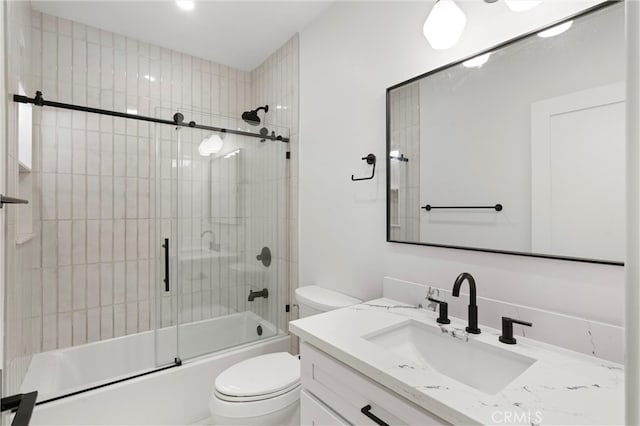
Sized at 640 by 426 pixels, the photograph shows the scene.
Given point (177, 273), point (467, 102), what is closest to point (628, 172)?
point (467, 102)

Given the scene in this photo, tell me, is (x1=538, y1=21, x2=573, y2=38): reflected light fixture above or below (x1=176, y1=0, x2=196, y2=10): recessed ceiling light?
below

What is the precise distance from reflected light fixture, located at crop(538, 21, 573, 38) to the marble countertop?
1.02 m

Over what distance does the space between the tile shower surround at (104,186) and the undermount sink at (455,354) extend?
123 centimetres

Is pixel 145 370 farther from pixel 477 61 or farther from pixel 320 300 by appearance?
pixel 477 61

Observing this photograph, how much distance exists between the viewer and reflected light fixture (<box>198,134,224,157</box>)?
6.48 feet

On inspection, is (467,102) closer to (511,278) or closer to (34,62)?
(511,278)

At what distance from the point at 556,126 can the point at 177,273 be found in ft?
6.65

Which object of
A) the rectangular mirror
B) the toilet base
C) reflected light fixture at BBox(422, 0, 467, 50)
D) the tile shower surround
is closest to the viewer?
the rectangular mirror

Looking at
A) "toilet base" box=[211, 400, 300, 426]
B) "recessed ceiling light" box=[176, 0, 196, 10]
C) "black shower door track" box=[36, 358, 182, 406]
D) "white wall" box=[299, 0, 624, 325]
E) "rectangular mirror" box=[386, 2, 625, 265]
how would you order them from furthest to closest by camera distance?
"recessed ceiling light" box=[176, 0, 196, 10] → "black shower door track" box=[36, 358, 182, 406] → "toilet base" box=[211, 400, 300, 426] → "white wall" box=[299, 0, 624, 325] → "rectangular mirror" box=[386, 2, 625, 265]

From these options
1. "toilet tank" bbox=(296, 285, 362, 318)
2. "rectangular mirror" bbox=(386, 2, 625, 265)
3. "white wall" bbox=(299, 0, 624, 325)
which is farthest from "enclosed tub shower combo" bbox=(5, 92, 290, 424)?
"rectangular mirror" bbox=(386, 2, 625, 265)

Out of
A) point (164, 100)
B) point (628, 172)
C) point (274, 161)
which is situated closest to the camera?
point (628, 172)

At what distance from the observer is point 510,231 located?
1.11 meters

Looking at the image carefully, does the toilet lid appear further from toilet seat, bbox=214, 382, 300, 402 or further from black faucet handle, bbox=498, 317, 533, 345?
black faucet handle, bbox=498, 317, 533, 345
